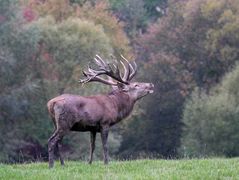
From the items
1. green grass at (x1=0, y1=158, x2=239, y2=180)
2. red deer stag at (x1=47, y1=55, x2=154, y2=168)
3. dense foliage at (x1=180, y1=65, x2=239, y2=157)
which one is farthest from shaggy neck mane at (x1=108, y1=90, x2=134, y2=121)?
dense foliage at (x1=180, y1=65, x2=239, y2=157)

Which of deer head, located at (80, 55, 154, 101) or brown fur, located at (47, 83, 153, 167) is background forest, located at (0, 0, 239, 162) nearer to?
deer head, located at (80, 55, 154, 101)

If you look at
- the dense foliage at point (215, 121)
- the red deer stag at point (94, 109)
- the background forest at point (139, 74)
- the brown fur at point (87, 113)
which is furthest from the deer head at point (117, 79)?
the dense foliage at point (215, 121)

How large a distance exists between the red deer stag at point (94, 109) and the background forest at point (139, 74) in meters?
17.6

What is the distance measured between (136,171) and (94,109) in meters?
2.29

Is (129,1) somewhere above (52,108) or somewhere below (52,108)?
above

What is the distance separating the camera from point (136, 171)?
1443 cm

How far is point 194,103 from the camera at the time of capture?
49.5 meters

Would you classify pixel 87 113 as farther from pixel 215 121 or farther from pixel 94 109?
pixel 215 121

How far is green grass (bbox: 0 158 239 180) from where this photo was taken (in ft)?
44.1

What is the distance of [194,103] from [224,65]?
852 cm

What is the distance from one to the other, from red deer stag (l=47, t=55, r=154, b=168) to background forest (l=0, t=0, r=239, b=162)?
1763cm

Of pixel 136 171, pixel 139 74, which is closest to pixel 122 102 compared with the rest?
pixel 136 171

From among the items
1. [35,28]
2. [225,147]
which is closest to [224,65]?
[225,147]

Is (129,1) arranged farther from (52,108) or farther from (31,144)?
(52,108)
